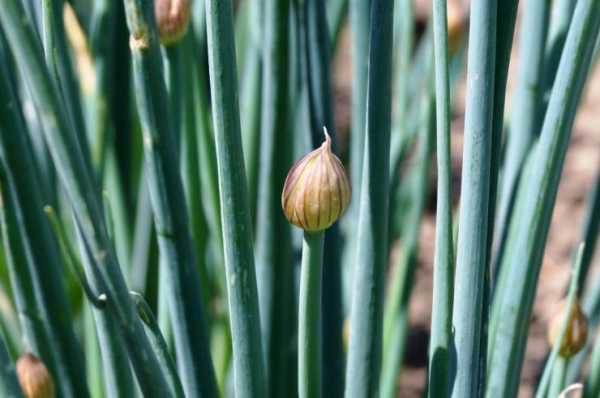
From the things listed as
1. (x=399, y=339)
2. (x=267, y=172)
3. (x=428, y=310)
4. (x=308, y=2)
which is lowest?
(x=428, y=310)

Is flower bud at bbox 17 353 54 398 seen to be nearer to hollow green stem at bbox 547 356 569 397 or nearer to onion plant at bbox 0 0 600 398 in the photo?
onion plant at bbox 0 0 600 398

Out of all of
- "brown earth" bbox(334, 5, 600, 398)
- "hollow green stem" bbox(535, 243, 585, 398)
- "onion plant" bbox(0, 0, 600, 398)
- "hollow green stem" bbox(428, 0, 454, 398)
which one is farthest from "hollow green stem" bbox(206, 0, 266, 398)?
"brown earth" bbox(334, 5, 600, 398)

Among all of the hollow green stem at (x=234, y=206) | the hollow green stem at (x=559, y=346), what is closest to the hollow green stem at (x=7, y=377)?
the hollow green stem at (x=234, y=206)

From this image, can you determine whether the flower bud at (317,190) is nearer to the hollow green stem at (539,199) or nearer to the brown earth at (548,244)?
the hollow green stem at (539,199)

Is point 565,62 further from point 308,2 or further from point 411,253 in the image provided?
point 411,253

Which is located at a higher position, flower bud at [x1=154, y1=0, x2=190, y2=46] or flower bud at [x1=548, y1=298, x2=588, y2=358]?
flower bud at [x1=154, y1=0, x2=190, y2=46]

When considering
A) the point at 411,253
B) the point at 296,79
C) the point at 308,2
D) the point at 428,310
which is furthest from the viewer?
the point at 428,310

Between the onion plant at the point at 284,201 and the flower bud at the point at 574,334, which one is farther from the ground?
the onion plant at the point at 284,201

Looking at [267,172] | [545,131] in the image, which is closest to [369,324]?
[545,131]
